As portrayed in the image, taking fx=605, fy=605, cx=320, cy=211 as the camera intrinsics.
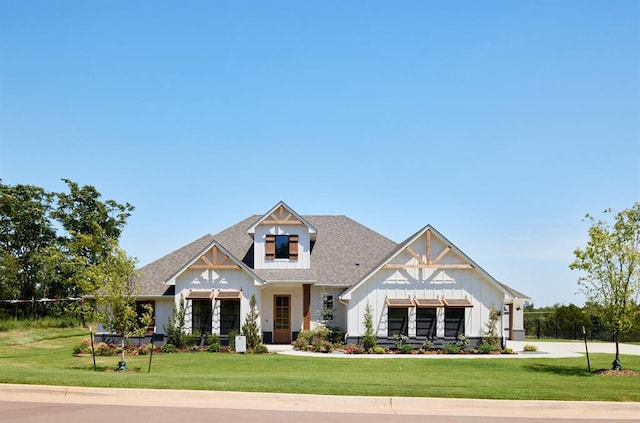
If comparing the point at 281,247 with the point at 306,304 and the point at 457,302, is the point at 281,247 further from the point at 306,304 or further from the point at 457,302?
the point at 457,302

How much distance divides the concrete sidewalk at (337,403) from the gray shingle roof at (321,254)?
1649cm

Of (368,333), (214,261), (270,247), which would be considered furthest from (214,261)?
(368,333)

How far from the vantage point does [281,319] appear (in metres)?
30.5

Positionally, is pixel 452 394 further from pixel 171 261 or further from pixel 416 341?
pixel 171 261

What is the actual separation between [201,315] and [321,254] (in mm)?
7633

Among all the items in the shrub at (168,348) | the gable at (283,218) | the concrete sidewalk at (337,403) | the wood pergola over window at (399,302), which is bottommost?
the shrub at (168,348)

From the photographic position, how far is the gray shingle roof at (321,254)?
1189 inches

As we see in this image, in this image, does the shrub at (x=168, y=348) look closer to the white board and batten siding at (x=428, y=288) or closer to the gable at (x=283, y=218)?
the gable at (x=283, y=218)

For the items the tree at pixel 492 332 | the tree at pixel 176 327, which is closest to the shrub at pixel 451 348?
the tree at pixel 492 332

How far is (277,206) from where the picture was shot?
30.9 meters

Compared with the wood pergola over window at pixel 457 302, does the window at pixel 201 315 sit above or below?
below

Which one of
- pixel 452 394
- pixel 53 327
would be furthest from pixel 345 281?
pixel 53 327

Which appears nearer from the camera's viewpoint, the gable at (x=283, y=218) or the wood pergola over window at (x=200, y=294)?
A: the wood pergola over window at (x=200, y=294)

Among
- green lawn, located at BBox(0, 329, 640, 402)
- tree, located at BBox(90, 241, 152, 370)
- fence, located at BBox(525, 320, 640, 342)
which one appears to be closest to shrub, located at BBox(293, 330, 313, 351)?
green lawn, located at BBox(0, 329, 640, 402)
